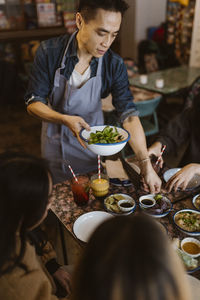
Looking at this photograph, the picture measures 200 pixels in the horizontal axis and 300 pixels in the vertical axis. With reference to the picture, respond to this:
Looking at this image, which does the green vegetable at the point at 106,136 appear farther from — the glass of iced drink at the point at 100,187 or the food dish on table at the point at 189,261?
the food dish on table at the point at 189,261

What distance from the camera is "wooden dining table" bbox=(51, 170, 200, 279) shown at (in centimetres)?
134

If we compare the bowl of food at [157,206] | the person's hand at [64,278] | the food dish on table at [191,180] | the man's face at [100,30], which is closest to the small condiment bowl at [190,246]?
the bowl of food at [157,206]

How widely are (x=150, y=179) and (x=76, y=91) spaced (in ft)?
2.31

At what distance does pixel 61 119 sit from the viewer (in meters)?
1.55

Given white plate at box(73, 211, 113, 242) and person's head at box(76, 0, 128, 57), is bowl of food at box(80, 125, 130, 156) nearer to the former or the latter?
white plate at box(73, 211, 113, 242)

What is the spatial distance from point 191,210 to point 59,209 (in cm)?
69

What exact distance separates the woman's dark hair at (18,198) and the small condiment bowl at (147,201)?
0.61 meters

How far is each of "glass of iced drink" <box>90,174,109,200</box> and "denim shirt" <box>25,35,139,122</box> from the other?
44 cm

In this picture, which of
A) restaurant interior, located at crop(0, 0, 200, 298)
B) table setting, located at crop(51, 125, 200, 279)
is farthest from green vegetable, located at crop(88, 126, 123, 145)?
restaurant interior, located at crop(0, 0, 200, 298)

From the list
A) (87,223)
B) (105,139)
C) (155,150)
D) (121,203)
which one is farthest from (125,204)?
(155,150)

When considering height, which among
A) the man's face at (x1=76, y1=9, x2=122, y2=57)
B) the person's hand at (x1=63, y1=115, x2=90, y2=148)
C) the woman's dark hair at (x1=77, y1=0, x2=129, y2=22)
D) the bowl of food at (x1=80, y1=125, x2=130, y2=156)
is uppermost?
the woman's dark hair at (x1=77, y1=0, x2=129, y2=22)

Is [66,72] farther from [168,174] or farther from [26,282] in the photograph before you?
[26,282]

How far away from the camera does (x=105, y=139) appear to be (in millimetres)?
1466

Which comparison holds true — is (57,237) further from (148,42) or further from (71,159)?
(148,42)
